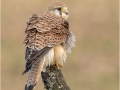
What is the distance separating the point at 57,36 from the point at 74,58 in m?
7.26

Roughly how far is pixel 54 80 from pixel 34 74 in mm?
339

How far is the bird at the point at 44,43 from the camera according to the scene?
5.68 m

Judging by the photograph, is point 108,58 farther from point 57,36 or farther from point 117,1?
point 57,36

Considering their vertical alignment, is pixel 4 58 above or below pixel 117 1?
below

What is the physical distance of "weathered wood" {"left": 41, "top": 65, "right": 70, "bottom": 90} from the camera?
204 inches

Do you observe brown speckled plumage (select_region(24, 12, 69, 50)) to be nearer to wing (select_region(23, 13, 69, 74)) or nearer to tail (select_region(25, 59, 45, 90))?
wing (select_region(23, 13, 69, 74))

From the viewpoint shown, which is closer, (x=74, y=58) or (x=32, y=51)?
(x=32, y=51)

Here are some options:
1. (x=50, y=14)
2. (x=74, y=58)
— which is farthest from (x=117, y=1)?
(x=50, y=14)

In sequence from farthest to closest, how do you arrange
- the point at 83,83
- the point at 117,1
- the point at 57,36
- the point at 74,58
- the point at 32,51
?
1. the point at 117,1
2. the point at 74,58
3. the point at 83,83
4. the point at 57,36
5. the point at 32,51

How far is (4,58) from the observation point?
13500mm

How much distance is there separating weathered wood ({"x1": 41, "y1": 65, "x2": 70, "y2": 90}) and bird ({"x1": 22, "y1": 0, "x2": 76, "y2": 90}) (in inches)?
4.2

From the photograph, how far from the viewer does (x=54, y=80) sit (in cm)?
535

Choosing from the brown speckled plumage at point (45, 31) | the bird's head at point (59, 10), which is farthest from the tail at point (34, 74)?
the bird's head at point (59, 10)

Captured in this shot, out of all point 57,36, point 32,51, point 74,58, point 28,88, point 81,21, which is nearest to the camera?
point 28,88
